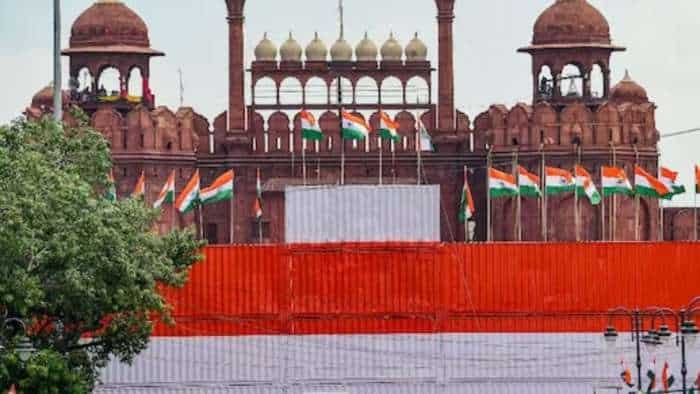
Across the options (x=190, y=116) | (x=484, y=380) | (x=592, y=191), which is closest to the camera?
(x=484, y=380)

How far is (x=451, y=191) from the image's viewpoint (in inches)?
4043

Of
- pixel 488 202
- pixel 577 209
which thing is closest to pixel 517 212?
pixel 488 202

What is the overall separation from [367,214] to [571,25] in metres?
37.2

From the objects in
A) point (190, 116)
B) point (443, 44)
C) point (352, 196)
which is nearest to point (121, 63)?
point (190, 116)

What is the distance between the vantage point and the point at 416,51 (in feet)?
340

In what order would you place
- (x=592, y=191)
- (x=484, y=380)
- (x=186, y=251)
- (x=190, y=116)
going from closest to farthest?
(x=186, y=251) < (x=484, y=380) < (x=592, y=191) < (x=190, y=116)

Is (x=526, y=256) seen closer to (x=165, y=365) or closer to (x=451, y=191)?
(x=165, y=365)

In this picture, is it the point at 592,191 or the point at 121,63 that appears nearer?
the point at 592,191

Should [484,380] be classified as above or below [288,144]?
below

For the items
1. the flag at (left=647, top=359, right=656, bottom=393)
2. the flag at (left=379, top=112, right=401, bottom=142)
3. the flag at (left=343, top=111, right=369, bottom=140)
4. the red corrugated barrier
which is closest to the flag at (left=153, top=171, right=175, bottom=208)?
the flag at (left=379, top=112, right=401, bottom=142)

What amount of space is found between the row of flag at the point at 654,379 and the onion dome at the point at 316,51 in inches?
1430

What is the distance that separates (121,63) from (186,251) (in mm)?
38456

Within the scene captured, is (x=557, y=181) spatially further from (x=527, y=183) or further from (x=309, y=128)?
(x=309, y=128)

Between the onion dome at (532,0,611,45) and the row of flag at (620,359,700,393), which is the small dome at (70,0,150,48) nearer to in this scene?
the onion dome at (532,0,611,45)
